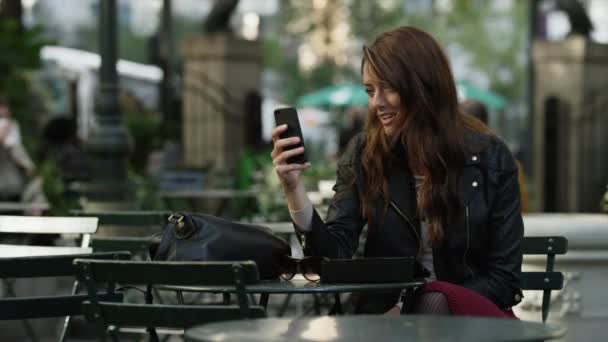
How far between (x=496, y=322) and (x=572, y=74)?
18.7 metres

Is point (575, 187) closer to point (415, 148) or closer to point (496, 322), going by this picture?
point (415, 148)

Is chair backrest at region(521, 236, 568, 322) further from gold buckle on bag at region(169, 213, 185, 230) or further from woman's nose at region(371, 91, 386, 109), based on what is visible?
gold buckle on bag at region(169, 213, 185, 230)

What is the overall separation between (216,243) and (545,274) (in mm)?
1586

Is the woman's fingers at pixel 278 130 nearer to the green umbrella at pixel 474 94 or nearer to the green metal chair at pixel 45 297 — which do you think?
the green metal chair at pixel 45 297

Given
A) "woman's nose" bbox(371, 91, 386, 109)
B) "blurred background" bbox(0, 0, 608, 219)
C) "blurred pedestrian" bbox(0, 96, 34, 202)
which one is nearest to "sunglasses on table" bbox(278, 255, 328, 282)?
"woman's nose" bbox(371, 91, 386, 109)

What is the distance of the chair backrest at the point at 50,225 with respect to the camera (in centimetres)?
699

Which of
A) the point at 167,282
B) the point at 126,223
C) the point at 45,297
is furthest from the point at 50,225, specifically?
the point at 167,282

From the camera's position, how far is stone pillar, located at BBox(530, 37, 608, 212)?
2222 cm

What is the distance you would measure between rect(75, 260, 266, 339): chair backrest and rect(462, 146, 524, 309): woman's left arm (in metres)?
1.03

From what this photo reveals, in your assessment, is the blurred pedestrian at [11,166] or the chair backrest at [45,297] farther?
the blurred pedestrian at [11,166]

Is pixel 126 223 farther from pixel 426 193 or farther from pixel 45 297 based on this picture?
pixel 426 193

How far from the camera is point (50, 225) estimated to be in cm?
725

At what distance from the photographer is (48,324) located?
10.2 metres

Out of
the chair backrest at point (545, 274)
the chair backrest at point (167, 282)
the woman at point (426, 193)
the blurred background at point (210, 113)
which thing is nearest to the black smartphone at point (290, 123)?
the woman at point (426, 193)
